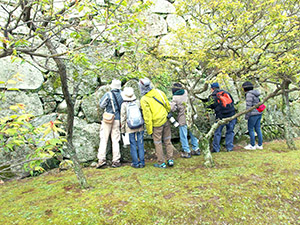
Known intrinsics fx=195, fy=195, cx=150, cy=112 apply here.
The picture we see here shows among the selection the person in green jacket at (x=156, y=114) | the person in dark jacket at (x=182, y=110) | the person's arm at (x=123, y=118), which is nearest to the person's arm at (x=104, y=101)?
the person's arm at (x=123, y=118)

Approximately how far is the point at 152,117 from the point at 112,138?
4.80 ft

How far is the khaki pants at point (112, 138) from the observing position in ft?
→ 18.9

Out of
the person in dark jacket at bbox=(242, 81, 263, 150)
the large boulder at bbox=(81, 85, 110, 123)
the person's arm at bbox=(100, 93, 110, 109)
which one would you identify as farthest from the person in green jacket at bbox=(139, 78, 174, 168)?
the person in dark jacket at bbox=(242, 81, 263, 150)

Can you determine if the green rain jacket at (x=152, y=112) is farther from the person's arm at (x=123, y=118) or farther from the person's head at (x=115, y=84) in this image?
the person's head at (x=115, y=84)

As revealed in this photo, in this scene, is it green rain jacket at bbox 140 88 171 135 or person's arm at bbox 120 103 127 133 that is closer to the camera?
green rain jacket at bbox 140 88 171 135

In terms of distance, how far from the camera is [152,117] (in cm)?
538

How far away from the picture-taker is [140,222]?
297 centimetres

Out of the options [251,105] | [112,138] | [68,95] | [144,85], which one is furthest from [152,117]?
[251,105]

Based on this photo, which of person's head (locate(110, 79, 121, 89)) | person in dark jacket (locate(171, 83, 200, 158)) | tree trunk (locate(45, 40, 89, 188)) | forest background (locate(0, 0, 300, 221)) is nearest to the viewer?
tree trunk (locate(45, 40, 89, 188))

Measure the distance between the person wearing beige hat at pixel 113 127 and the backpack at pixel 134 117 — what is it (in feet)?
1.59

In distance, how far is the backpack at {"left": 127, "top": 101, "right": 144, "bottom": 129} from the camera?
5.43 meters

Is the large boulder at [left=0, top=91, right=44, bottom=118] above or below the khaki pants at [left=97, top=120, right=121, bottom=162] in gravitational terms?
above

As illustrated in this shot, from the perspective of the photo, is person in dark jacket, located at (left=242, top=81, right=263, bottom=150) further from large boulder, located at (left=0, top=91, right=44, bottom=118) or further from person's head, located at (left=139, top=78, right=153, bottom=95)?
large boulder, located at (left=0, top=91, right=44, bottom=118)

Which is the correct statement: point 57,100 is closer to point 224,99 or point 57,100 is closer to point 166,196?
point 166,196
